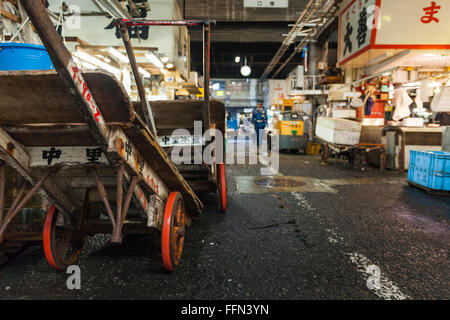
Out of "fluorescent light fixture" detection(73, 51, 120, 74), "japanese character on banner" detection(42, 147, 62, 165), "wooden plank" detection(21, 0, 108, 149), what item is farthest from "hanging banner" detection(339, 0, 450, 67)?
"japanese character on banner" detection(42, 147, 62, 165)

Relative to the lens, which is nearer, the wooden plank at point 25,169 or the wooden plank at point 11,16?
the wooden plank at point 25,169

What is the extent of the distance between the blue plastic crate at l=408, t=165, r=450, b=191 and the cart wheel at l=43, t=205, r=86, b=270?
7.33 metres

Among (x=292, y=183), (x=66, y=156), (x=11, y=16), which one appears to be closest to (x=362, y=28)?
(x=292, y=183)

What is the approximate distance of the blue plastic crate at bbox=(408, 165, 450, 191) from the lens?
6125mm

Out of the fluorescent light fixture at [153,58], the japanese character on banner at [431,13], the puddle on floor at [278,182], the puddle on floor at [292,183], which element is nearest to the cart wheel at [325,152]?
the puddle on floor at [292,183]

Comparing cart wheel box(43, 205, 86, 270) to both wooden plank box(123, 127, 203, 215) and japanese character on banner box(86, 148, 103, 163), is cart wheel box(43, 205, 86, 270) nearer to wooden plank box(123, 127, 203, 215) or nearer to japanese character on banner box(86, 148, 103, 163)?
japanese character on banner box(86, 148, 103, 163)

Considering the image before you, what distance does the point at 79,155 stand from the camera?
238cm

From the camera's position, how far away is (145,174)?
8.60ft

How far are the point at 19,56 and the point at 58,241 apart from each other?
203cm

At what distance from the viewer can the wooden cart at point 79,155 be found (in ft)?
5.69

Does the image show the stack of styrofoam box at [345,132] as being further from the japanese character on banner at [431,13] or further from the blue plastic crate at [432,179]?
the japanese character on banner at [431,13]
